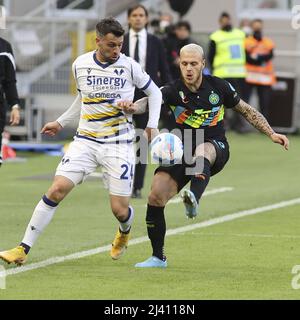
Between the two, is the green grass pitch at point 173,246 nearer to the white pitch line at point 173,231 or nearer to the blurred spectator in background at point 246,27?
the white pitch line at point 173,231

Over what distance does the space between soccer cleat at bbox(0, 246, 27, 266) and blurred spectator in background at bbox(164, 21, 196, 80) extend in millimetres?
12610

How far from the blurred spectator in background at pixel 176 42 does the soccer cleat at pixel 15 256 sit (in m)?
12.6

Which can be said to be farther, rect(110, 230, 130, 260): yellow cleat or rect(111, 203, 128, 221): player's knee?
rect(110, 230, 130, 260): yellow cleat

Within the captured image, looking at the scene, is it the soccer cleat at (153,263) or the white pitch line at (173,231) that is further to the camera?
the soccer cleat at (153,263)

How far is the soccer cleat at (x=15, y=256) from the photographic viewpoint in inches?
398

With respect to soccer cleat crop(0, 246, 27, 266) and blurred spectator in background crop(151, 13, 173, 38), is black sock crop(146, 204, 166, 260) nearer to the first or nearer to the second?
soccer cleat crop(0, 246, 27, 266)

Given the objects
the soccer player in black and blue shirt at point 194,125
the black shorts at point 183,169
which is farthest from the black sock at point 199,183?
the black shorts at point 183,169

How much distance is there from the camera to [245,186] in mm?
17250

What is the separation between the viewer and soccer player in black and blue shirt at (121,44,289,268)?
10422 millimetres

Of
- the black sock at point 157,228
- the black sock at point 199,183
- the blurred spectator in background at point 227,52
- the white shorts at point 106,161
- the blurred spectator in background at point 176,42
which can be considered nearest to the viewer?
the black sock at point 199,183

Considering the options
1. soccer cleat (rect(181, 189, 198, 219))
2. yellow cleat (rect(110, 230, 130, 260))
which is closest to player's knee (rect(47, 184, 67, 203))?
yellow cleat (rect(110, 230, 130, 260))

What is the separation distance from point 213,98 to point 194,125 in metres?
0.29

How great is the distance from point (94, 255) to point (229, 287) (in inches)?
78.6
